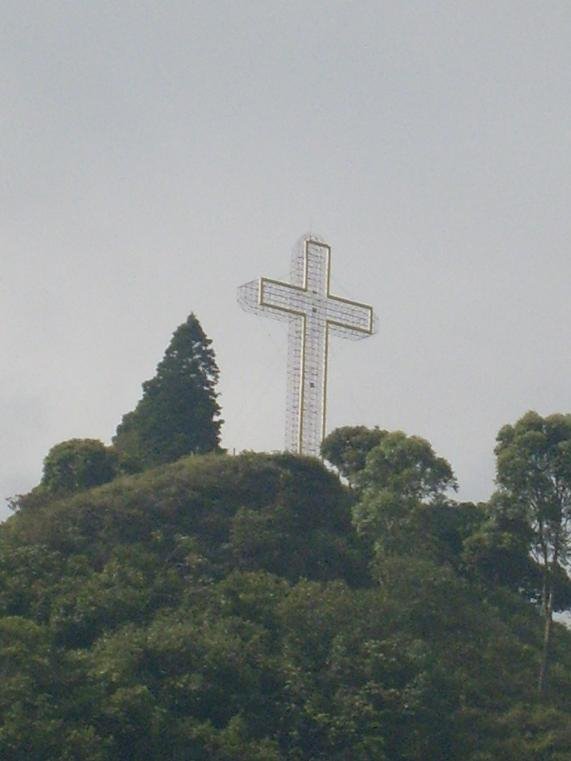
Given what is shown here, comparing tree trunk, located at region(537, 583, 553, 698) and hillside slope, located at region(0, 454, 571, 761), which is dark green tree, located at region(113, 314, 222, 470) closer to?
hillside slope, located at region(0, 454, 571, 761)

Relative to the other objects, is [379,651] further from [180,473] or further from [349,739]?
[180,473]

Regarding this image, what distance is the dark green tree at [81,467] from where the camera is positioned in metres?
56.3

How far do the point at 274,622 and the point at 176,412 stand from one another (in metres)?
17.4

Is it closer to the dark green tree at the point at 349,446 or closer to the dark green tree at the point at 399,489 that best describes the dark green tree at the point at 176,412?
the dark green tree at the point at 349,446

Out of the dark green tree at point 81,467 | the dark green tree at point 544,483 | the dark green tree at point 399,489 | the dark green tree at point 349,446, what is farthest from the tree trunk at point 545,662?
the dark green tree at point 81,467

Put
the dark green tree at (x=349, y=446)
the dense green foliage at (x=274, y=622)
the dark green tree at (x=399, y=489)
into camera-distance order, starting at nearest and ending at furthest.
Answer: the dense green foliage at (x=274, y=622), the dark green tree at (x=399, y=489), the dark green tree at (x=349, y=446)

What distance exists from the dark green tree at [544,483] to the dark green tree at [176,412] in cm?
1763

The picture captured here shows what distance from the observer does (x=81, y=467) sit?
56.2 m

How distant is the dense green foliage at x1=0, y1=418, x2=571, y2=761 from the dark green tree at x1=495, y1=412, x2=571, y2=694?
3.06 meters

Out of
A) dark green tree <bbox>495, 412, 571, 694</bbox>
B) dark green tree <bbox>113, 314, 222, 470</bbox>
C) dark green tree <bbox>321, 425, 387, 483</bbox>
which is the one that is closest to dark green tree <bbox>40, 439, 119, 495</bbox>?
dark green tree <bbox>113, 314, 222, 470</bbox>

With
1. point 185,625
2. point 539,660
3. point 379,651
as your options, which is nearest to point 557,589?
point 539,660

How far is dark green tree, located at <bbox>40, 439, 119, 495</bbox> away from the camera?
5628cm

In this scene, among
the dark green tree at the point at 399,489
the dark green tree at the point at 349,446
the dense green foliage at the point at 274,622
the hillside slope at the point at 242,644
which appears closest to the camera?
the hillside slope at the point at 242,644

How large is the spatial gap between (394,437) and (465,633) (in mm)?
6735
